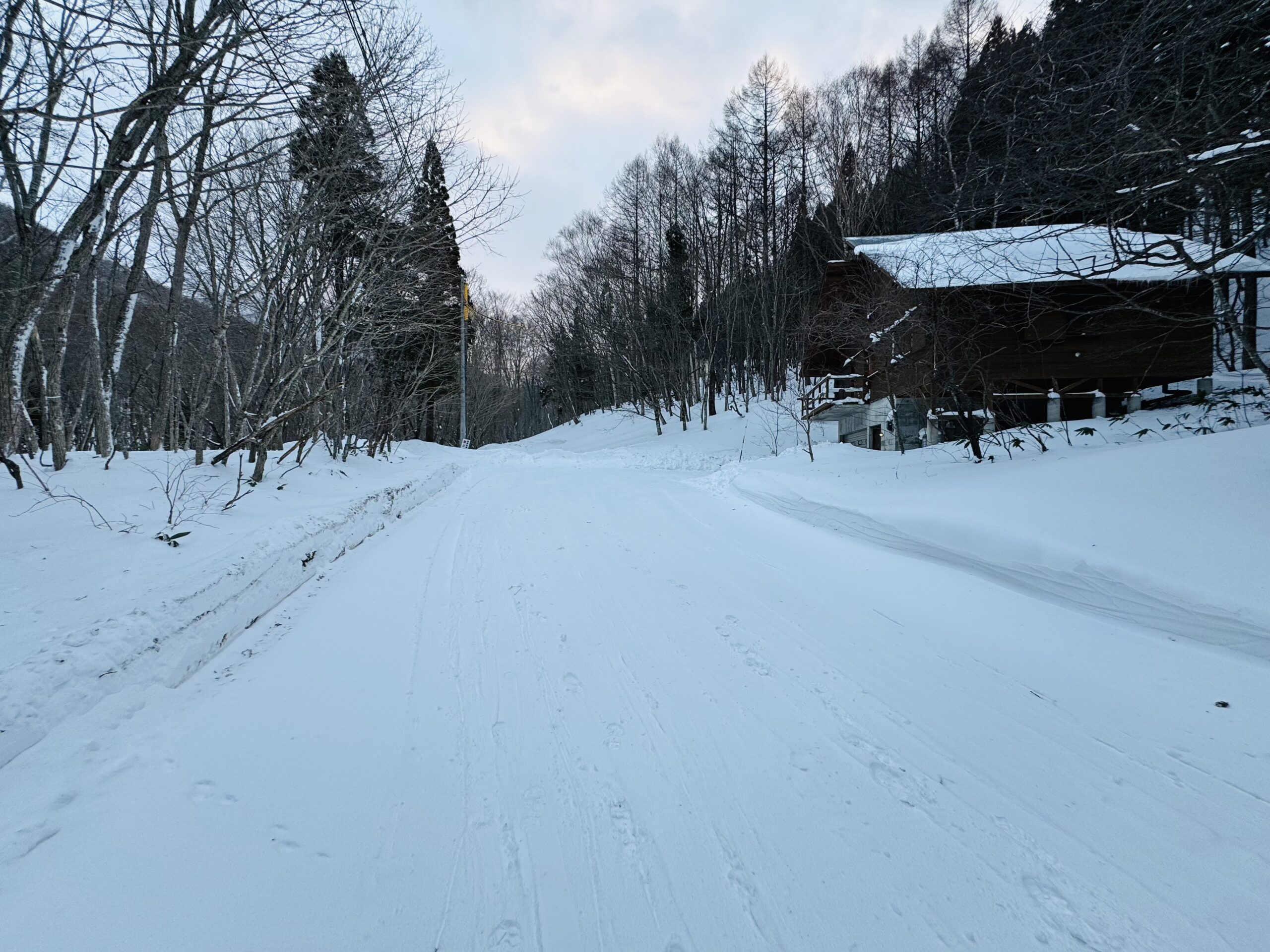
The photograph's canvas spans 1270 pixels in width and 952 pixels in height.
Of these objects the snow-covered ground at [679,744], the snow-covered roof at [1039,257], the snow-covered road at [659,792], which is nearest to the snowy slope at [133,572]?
the snow-covered ground at [679,744]

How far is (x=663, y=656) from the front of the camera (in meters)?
3.02

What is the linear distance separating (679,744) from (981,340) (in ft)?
47.5

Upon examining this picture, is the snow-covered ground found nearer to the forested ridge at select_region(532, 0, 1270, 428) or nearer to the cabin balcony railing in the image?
the forested ridge at select_region(532, 0, 1270, 428)

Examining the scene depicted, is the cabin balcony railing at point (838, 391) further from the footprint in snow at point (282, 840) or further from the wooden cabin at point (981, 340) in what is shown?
the footprint in snow at point (282, 840)

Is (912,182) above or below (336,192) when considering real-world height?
above

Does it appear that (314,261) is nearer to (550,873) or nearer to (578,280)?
(550,873)

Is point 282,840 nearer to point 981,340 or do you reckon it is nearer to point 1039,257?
point 1039,257

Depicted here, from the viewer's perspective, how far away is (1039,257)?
9438mm

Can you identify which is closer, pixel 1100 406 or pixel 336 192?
pixel 336 192

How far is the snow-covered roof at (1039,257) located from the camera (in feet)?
13.4

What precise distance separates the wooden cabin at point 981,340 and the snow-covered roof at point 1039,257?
6 cm

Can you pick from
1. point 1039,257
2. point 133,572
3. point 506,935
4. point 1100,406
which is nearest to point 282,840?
point 506,935

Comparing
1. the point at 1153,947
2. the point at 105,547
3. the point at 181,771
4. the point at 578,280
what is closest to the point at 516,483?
the point at 105,547

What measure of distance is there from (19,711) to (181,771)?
2.43 ft
